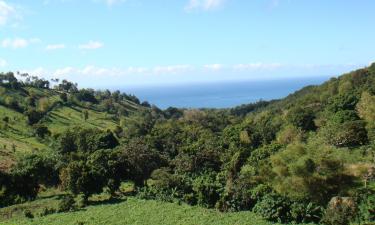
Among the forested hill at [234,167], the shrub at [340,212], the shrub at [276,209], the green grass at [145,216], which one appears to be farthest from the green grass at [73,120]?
the shrub at [340,212]

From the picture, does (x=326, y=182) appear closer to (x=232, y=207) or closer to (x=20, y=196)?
(x=232, y=207)

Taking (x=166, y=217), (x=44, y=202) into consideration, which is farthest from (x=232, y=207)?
(x=44, y=202)

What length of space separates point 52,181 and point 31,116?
4819cm

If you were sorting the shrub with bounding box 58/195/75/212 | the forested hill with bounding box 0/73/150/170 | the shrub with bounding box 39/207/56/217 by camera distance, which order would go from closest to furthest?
1. the shrub with bounding box 39/207/56/217
2. the shrub with bounding box 58/195/75/212
3. the forested hill with bounding box 0/73/150/170

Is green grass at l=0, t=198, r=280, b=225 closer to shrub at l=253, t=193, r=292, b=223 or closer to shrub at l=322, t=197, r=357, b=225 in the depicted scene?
shrub at l=253, t=193, r=292, b=223

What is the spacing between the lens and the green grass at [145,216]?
129 feet

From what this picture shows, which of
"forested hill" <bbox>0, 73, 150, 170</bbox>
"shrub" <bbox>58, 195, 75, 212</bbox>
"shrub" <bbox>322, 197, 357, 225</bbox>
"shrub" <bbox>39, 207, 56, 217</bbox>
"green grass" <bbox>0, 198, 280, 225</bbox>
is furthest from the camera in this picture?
"forested hill" <bbox>0, 73, 150, 170</bbox>

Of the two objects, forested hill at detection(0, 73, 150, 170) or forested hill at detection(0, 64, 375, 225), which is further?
forested hill at detection(0, 73, 150, 170)

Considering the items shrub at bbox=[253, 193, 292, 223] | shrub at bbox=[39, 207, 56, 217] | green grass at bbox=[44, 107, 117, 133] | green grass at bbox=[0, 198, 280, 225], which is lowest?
shrub at bbox=[39, 207, 56, 217]

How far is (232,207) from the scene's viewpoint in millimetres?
42531

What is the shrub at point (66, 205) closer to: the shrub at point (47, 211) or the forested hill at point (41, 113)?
the shrub at point (47, 211)

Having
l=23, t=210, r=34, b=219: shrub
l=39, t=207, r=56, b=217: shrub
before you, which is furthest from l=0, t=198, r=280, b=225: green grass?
l=39, t=207, r=56, b=217: shrub

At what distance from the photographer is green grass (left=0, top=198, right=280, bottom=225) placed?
39.4 metres

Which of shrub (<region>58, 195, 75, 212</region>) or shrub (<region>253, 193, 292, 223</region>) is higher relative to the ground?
shrub (<region>253, 193, 292, 223</region>)
